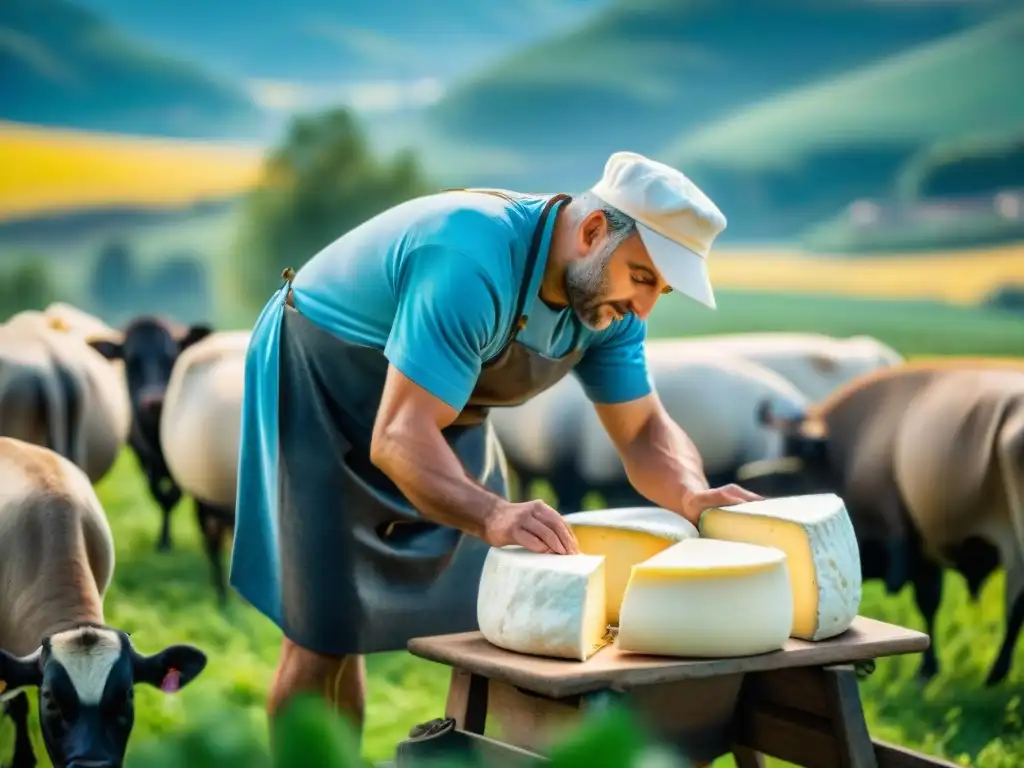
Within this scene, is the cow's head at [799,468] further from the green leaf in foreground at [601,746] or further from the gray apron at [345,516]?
the green leaf in foreground at [601,746]

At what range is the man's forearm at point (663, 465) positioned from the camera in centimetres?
327

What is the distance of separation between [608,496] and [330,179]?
7546mm

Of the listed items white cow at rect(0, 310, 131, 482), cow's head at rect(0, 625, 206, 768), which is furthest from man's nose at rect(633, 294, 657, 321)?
white cow at rect(0, 310, 131, 482)

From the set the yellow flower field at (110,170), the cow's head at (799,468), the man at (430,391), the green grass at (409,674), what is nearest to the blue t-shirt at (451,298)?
the man at (430,391)

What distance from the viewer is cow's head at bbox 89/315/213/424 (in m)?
7.43

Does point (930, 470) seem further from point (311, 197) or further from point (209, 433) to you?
point (311, 197)

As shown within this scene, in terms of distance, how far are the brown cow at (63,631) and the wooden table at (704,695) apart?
2.72 ft

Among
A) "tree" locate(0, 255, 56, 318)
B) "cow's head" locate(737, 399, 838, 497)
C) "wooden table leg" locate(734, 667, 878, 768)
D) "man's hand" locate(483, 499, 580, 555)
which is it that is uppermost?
"man's hand" locate(483, 499, 580, 555)

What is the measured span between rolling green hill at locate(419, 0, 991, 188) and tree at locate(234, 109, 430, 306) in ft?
4.27

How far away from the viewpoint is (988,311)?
1379 cm

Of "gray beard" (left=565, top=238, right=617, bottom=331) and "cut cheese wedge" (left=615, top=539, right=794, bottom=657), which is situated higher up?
"gray beard" (left=565, top=238, right=617, bottom=331)

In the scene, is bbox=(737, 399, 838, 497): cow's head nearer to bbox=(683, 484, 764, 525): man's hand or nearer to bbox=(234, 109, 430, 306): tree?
bbox=(683, 484, 764, 525): man's hand

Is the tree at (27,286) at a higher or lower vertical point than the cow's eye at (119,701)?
lower

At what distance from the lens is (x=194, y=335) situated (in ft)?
25.3
